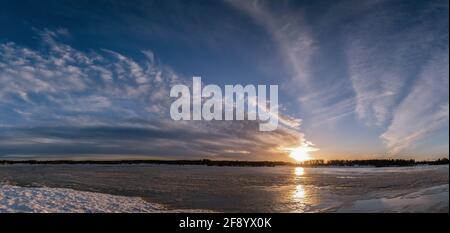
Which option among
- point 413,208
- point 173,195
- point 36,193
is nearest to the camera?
point 413,208

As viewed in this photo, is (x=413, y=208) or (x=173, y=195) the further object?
(x=173, y=195)

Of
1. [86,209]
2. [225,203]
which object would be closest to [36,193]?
[86,209]

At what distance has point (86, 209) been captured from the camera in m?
12.1
